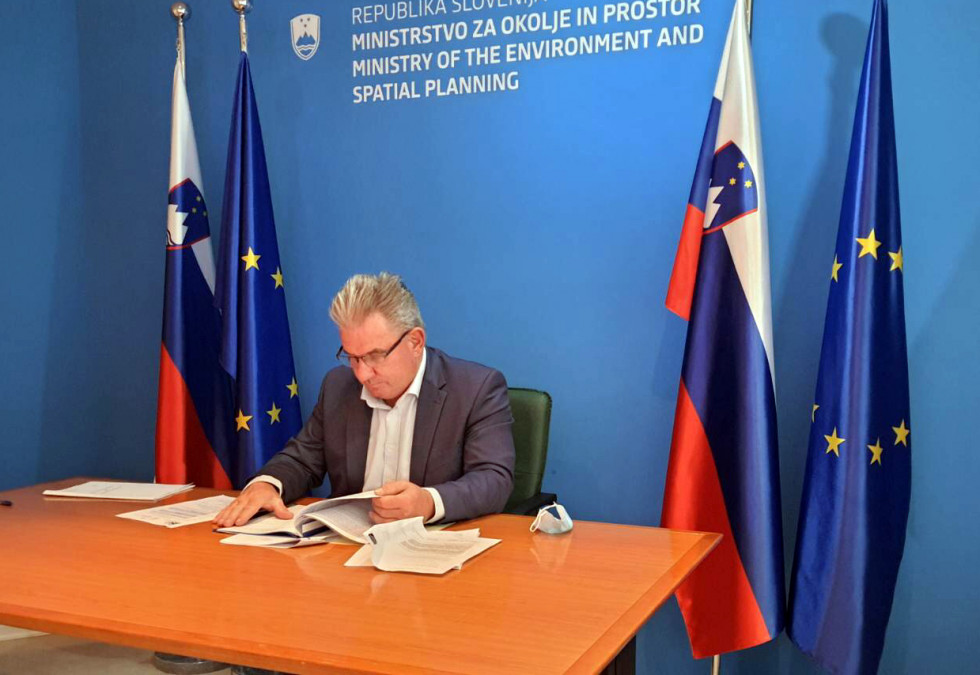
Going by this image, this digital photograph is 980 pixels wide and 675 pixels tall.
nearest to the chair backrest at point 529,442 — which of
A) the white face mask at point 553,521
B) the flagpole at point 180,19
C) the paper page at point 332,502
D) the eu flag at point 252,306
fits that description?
the white face mask at point 553,521

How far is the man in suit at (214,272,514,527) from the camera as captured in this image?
240 centimetres

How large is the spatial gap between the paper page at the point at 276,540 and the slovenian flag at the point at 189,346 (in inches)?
63.4

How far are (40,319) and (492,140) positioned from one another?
2085 millimetres

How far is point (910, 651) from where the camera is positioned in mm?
2875

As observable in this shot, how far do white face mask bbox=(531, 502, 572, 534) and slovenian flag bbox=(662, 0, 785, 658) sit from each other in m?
0.82

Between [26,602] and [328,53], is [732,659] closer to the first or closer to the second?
[26,602]

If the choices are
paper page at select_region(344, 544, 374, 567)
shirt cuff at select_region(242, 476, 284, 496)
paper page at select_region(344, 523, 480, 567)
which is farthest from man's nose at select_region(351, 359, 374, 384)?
paper page at select_region(344, 544, 374, 567)

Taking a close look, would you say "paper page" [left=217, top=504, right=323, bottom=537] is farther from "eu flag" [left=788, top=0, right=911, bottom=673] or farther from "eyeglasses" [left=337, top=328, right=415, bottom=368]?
"eu flag" [left=788, top=0, right=911, bottom=673]

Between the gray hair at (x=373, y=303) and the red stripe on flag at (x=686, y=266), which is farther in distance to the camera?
the red stripe on flag at (x=686, y=266)

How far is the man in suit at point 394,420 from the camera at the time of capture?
2404 mm

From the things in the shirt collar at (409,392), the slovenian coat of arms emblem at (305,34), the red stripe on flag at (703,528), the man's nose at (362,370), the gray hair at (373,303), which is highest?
the slovenian coat of arms emblem at (305,34)

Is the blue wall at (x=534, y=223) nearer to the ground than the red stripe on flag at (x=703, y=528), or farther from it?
farther from it

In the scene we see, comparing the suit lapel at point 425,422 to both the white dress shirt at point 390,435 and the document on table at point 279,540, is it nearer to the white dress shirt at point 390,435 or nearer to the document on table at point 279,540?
the white dress shirt at point 390,435

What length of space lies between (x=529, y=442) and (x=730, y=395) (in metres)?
0.63
